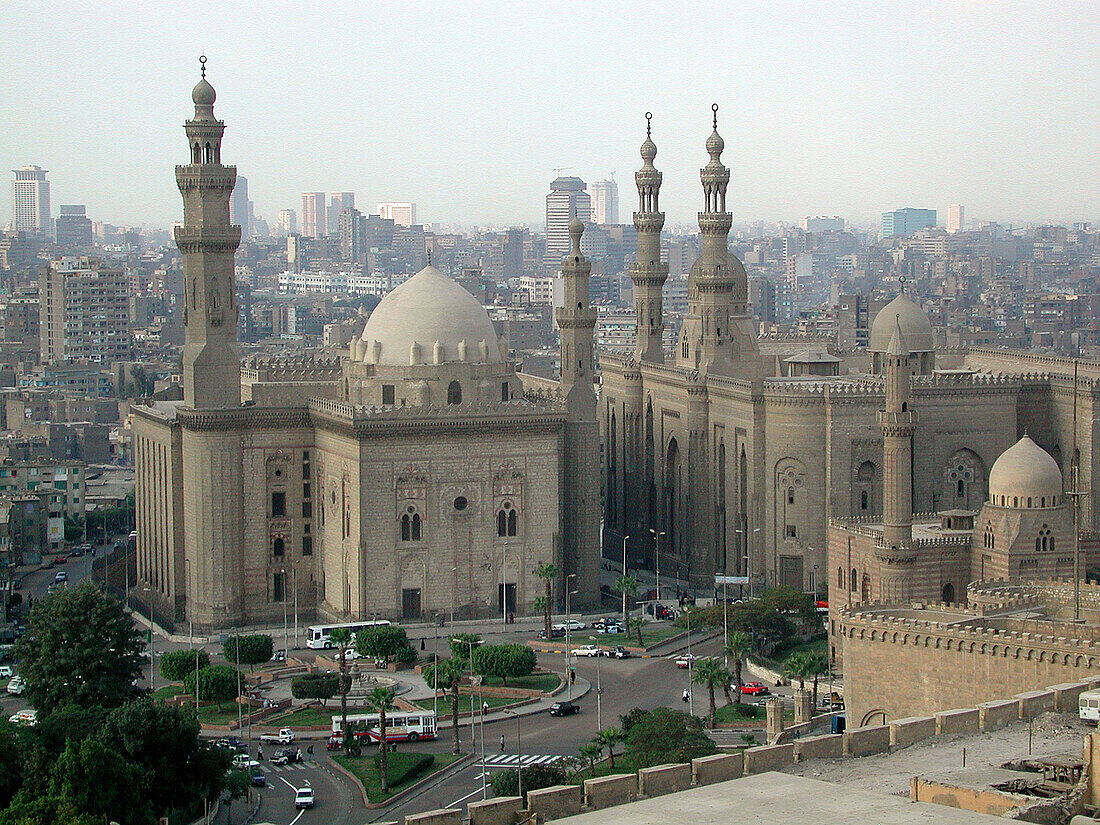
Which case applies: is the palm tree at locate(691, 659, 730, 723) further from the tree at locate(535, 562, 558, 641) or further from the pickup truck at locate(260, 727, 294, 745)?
the tree at locate(535, 562, 558, 641)

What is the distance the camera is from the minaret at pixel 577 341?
72.1 metres

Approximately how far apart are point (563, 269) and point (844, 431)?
467 inches

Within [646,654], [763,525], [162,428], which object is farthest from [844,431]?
[162,428]

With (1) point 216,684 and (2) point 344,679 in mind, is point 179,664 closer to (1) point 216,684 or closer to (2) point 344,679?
(1) point 216,684

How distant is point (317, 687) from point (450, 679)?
4633 millimetres

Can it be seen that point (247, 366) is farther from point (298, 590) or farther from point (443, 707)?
point (443, 707)

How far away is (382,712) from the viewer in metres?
51.0

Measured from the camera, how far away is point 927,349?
76562 millimetres

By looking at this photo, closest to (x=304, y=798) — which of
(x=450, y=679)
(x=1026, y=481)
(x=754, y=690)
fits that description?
(x=450, y=679)

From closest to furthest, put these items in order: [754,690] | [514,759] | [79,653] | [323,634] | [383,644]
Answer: [514,759]
[79,653]
[754,690]
[383,644]
[323,634]

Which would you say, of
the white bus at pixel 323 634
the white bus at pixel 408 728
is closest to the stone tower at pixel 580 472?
the white bus at pixel 323 634

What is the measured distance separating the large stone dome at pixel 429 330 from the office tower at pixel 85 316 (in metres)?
100

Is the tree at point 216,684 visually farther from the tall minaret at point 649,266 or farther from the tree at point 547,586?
the tall minaret at point 649,266

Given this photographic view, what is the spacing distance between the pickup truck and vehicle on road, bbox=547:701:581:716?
23.0 ft
